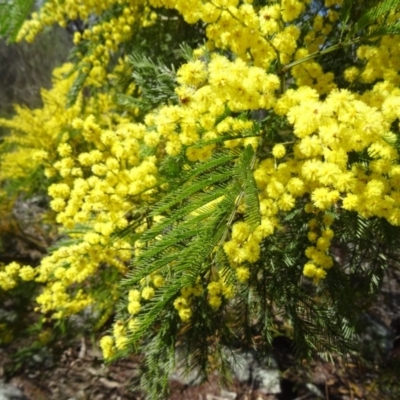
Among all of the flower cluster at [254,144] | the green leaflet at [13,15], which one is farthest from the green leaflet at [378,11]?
the green leaflet at [13,15]

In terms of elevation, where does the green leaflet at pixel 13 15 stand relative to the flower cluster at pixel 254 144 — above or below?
above

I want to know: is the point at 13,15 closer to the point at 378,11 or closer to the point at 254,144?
the point at 254,144

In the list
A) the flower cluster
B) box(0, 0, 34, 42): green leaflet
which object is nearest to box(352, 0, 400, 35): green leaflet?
the flower cluster

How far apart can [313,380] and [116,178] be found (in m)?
2.96

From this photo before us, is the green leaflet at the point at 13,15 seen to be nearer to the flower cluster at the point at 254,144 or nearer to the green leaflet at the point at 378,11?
the flower cluster at the point at 254,144

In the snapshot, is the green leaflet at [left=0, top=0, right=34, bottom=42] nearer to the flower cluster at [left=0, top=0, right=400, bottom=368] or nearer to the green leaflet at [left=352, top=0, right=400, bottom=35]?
the flower cluster at [left=0, top=0, right=400, bottom=368]

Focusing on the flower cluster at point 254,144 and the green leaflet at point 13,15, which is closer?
the green leaflet at point 13,15

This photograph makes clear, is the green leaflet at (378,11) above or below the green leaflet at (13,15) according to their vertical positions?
below

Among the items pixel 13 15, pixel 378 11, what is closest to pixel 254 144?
pixel 378 11

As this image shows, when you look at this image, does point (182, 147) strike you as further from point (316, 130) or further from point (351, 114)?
point (351, 114)

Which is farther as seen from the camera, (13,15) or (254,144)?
(254,144)

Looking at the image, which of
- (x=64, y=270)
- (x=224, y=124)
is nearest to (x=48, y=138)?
(x=64, y=270)

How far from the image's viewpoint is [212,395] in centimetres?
338

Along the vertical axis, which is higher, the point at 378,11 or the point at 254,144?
the point at 378,11
